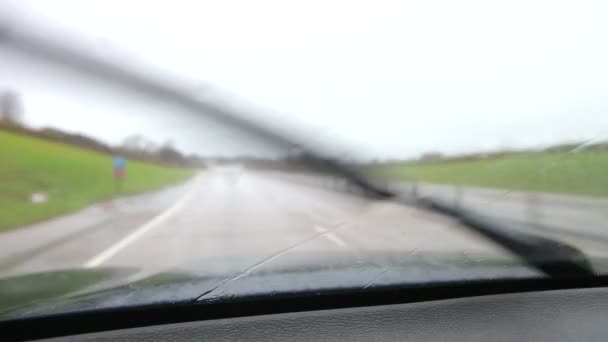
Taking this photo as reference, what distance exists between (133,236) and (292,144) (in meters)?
5.14

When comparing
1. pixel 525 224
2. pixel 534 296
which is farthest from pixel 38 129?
pixel 525 224

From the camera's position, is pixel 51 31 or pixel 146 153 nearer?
pixel 51 31

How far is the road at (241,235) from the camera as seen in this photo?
423cm

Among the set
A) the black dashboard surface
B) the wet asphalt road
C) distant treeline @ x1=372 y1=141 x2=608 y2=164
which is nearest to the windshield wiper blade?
the wet asphalt road

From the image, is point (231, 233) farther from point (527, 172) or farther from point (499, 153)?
point (527, 172)

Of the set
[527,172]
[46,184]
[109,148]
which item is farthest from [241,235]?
[527,172]

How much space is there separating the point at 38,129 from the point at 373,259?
127 inches

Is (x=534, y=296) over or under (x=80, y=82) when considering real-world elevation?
under

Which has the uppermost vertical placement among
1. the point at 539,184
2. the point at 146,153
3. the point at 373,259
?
the point at 146,153

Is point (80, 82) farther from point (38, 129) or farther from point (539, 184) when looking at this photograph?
point (539, 184)

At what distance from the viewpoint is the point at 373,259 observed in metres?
3.94

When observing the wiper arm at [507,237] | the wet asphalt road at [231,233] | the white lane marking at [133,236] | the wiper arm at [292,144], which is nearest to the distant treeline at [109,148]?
the wet asphalt road at [231,233]

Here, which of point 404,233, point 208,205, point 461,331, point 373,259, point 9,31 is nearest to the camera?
point 461,331

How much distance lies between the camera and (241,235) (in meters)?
8.67
